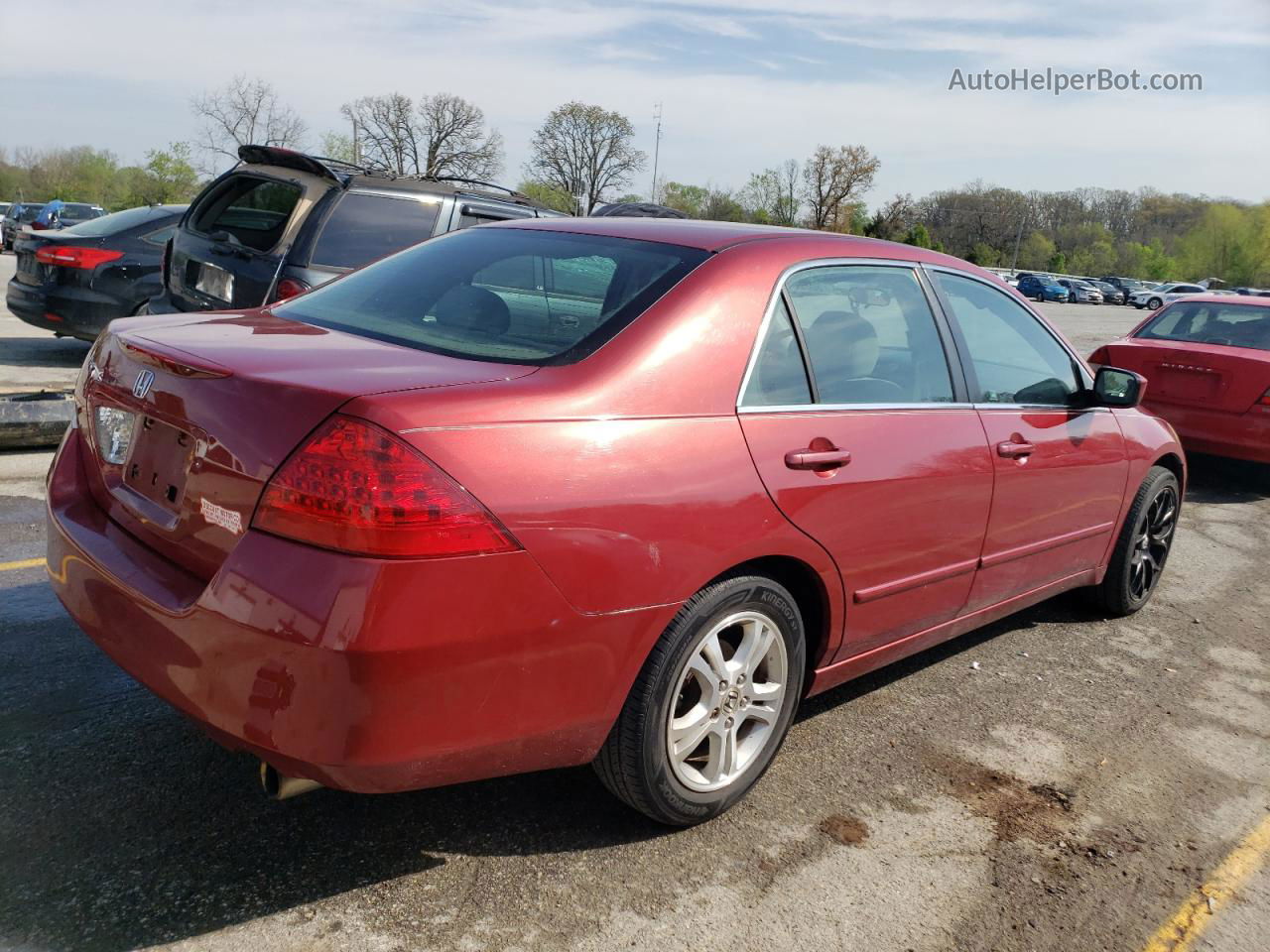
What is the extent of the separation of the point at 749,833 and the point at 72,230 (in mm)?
9172

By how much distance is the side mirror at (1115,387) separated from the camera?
4398mm

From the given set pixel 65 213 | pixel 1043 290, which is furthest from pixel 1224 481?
pixel 1043 290

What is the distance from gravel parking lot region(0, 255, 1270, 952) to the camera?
2.45 metres

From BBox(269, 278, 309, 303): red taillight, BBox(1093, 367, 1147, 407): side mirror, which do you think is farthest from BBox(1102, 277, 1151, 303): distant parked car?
BBox(1093, 367, 1147, 407): side mirror

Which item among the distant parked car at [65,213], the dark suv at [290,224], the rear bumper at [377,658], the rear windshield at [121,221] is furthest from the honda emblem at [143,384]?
the distant parked car at [65,213]

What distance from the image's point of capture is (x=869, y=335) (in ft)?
11.3

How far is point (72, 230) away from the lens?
383 inches

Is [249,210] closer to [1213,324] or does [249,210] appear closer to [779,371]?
[779,371]

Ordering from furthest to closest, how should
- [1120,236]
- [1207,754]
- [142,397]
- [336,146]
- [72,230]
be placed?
[1120,236] < [336,146] < [72,230] < [1207,754] < [142,397]

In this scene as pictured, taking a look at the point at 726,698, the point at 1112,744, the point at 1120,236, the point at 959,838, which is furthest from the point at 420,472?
the point at 1120,236

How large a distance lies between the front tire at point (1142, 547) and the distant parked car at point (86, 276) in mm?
8098

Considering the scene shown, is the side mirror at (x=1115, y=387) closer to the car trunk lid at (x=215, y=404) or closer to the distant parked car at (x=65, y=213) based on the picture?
the car trunk lid at (x=215, y=404)

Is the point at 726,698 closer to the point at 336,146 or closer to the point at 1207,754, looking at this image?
the point at 1207,754

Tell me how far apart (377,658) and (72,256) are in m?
8.68
